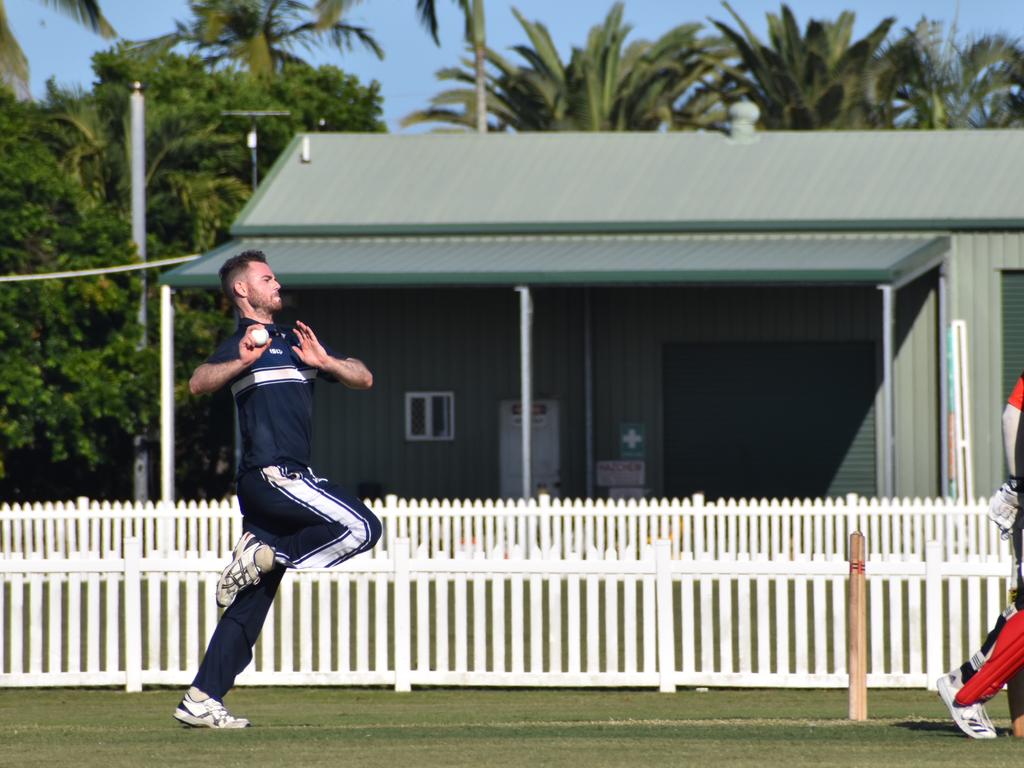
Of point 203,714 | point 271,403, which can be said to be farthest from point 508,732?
point 271,403

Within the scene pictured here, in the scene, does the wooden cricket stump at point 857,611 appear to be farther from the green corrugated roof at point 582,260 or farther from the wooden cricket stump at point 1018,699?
the green corrugated roof at point 582,260

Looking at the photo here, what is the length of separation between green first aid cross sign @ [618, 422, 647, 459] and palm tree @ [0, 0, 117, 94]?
467 inches

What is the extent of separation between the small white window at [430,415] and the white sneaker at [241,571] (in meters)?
18.0

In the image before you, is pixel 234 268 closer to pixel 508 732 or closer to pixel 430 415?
pixel 508 732

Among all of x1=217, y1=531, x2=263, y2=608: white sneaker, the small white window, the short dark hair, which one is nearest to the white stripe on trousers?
x1=217, y1=531, x2=263, y2=608: white sneaker

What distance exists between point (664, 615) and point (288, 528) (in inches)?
163

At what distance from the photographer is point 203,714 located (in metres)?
7.23

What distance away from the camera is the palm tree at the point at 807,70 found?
37.3 metres

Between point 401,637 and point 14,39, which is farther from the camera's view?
point 14,39

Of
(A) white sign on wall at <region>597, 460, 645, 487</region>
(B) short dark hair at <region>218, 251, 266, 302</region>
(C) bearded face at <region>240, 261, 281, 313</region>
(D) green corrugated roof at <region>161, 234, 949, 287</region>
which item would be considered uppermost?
(D) green corrugated roof at <region>161, 234, 949, 287</region>

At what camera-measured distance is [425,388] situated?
2508 centimetres

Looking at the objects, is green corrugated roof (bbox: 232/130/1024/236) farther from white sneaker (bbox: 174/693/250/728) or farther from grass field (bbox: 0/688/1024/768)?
white sneaker (bbox: 174/693/250/728)

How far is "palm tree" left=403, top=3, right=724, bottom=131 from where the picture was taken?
3888 centimetres

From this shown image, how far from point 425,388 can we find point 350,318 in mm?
1455
